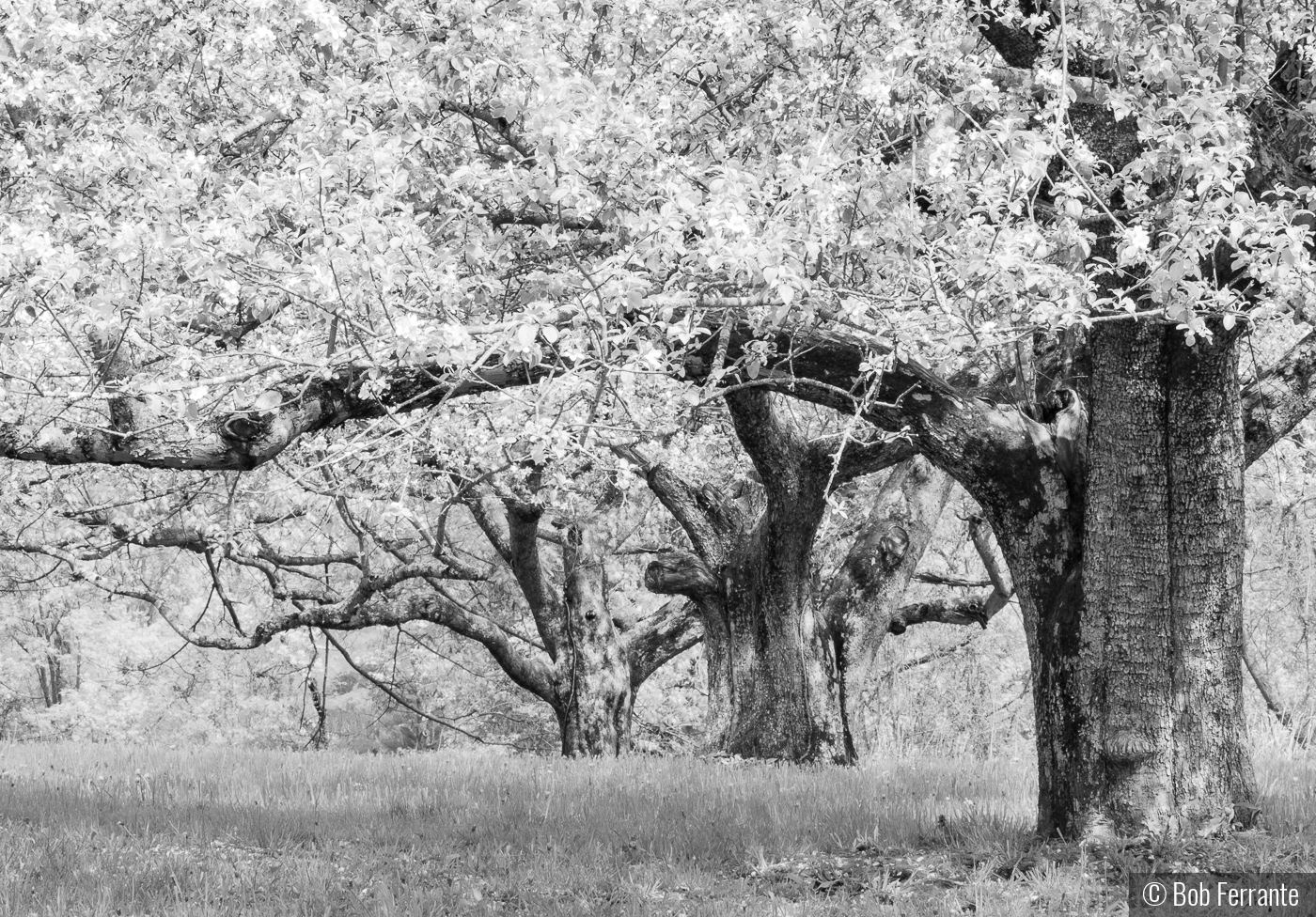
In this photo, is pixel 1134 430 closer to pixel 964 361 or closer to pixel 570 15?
pixel 964 361

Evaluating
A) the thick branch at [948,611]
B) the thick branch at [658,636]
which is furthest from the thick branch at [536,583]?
the thick branch at [948,611]

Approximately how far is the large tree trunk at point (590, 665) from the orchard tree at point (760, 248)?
8192mm

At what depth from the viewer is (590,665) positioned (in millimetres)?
16359

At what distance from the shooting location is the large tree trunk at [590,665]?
16266mm

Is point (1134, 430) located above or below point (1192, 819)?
above

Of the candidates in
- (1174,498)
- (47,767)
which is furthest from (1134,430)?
(47,767)

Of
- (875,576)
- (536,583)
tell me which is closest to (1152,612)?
(875,576)

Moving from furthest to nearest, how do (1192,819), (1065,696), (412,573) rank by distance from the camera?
(412,573)
(1065,696)
(1192,819)

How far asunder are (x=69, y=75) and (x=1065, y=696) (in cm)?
741

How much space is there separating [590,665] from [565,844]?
9.42m

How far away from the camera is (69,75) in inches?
288

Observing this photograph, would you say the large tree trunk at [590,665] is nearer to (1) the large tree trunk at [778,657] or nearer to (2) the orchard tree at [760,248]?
(1) the large tree trunk at [778,657]

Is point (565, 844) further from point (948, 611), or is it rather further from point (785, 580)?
point (948, 611)

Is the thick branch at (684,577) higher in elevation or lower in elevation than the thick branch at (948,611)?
higher
